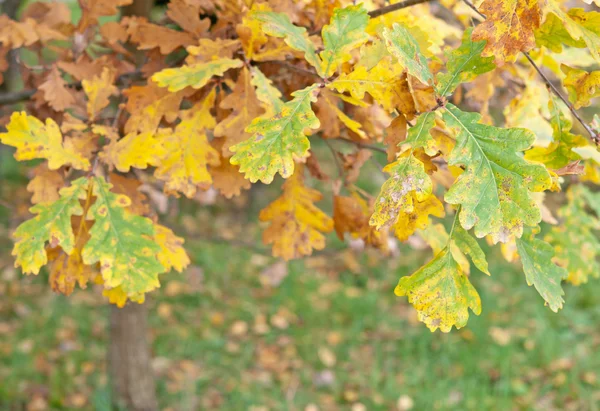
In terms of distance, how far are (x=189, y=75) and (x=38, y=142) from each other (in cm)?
30

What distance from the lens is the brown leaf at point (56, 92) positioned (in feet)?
3.80

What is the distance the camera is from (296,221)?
125cm

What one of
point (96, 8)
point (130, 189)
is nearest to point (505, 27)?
point (130, 189)

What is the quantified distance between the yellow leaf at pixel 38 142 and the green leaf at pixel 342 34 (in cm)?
49

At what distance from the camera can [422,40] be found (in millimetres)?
943

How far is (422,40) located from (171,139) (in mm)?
483

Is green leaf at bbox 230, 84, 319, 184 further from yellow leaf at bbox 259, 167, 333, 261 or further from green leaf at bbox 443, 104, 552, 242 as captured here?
yellow leaf at bbox 259, 167, 333, 261

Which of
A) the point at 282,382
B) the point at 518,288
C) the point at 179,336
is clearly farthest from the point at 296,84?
the point at 518,288

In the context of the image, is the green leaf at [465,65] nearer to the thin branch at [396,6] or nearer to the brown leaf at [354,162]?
the thin branch at [396,6]

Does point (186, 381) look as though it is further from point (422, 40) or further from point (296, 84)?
point (422, 40)

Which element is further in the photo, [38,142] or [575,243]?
[575,243]

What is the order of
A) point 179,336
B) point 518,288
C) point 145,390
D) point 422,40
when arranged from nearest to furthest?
1. point 422,40
2. point 145,390
3. point 179,336
4. point 518,288

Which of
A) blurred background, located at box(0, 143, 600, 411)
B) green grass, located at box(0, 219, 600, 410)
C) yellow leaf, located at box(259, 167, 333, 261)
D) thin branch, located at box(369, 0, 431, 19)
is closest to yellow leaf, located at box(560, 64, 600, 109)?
thin branch, located at box(369, 0, 431, 19)

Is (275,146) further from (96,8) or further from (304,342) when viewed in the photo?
(304,342)
